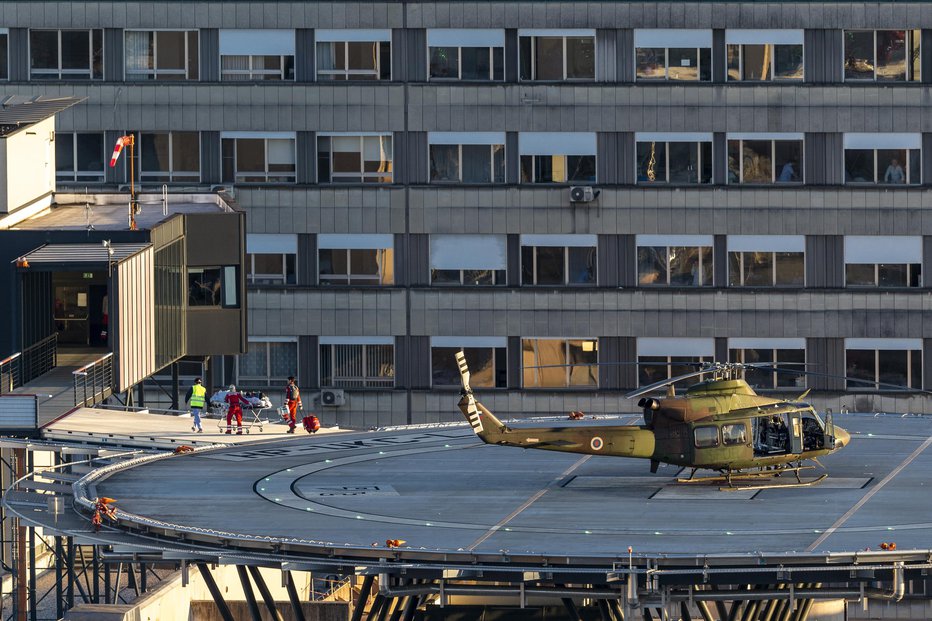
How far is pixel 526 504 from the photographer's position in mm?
62125

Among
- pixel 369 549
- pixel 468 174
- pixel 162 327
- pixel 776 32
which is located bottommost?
pixel 369 549

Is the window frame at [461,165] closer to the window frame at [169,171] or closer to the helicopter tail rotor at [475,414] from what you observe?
the window frame at [169,171]

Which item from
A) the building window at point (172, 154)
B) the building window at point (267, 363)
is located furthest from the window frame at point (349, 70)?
the building window at point (267, 363)

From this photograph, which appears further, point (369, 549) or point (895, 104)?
point (895, 104)

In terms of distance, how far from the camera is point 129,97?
106125 millimetres

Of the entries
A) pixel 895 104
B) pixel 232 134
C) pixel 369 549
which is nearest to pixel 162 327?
pixel 232 134

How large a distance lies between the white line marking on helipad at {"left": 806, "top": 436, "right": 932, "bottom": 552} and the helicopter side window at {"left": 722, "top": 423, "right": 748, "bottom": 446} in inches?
168

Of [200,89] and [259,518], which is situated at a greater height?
[200,89]

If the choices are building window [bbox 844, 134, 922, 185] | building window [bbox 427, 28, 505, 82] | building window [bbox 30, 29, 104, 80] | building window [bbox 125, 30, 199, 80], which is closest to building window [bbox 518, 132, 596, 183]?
building window [bbox 427, 28, 505, 82]

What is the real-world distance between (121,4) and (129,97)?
16.2ft

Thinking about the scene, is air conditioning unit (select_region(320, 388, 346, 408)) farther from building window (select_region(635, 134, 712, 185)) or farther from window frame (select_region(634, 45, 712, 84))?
window frame (select_region(634, 45, 712, 84))

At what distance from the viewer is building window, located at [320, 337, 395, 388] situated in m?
107

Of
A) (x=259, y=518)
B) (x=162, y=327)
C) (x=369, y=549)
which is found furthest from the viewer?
(x=162, y=327)

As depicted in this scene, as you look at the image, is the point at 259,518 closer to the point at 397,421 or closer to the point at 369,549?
the point at 369,549
